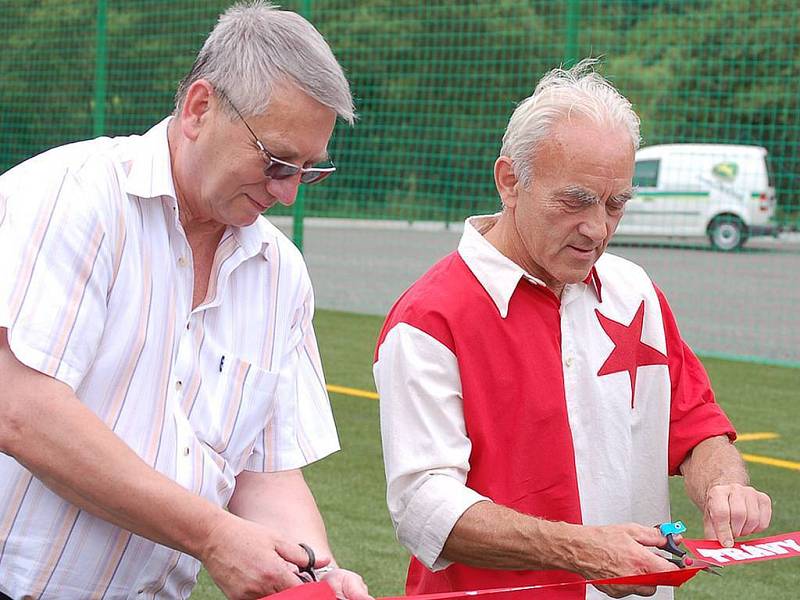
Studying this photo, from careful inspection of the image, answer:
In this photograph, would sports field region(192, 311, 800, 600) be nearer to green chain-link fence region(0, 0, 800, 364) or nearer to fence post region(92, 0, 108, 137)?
green chain-link fence region(0, 0, 800, 364)

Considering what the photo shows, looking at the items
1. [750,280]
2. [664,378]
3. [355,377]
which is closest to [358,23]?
[750,280]

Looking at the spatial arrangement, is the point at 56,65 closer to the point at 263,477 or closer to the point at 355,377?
the point at 355,377

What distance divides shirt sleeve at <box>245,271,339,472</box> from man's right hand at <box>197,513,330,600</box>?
41cm

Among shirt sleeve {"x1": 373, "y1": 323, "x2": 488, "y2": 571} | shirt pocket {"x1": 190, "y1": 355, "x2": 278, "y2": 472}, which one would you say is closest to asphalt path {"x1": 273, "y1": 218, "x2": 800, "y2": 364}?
shirt sleeve {"x1": 373, "y1": 323, "x2": 488, "y2": 571}

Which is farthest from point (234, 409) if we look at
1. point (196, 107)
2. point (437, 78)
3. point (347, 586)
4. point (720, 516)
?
point (437, 78)

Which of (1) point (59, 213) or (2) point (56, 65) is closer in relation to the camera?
(1) point (59, 213)

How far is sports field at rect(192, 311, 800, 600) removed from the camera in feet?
15.8

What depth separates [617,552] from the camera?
2.34 m

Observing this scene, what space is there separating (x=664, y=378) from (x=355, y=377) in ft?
20.5

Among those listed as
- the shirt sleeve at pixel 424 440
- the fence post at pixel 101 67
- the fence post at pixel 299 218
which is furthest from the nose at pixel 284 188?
the fence post at pixel 101 67

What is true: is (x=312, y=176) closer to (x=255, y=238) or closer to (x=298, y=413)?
(x=255, y=238)

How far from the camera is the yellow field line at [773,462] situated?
265 inches

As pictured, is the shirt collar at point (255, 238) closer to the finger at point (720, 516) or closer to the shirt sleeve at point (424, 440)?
the shirt sleeve at point (424, 440)

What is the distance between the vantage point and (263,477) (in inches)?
100
